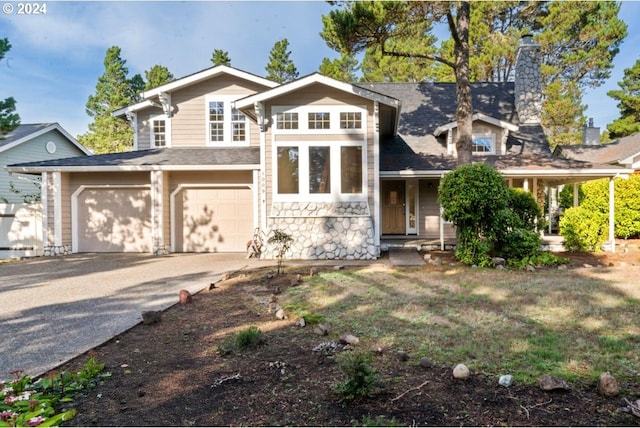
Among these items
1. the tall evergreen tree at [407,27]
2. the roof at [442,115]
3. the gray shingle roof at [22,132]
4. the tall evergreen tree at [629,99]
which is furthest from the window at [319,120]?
the tall evergreen tree at [629,99]

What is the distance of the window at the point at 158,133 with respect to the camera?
1273cm

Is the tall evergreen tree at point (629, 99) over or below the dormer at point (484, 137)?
over

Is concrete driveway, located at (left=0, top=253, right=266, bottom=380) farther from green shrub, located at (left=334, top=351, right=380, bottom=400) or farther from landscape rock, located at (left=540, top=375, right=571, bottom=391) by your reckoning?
landscape rock, located at (left=540, top=375, right=571, bottom=391)

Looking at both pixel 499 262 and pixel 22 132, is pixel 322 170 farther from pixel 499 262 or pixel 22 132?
pixel 22 132

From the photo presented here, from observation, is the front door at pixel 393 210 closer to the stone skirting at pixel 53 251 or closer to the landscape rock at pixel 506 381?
the stone skirting at pixel 53 251

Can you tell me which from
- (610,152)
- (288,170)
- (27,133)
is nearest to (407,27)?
(288,170)

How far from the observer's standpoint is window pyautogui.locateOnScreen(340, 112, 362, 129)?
32.2 ft

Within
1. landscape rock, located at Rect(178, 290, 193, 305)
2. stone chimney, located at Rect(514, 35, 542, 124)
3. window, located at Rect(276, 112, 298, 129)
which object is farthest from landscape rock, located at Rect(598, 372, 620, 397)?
stone chimney, located at Rect(514, 35, 542, 124)

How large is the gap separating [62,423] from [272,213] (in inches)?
300

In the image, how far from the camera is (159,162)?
10.9 m

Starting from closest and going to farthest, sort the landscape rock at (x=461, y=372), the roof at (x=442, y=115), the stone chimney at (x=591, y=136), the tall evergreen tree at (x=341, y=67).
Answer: the landscape rock at (x=461, y=372), the roof at (x=442, y=115), the stone chimney at (x=591, y=136), the tall evergreen tree at (x=341, y=67)

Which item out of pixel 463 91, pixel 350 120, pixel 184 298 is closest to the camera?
pixel 184 298

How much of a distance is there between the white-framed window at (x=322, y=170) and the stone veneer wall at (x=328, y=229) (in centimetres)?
30

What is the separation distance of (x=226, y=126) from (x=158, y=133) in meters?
2.43
